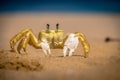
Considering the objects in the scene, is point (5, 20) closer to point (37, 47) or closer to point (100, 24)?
point (37, 47)

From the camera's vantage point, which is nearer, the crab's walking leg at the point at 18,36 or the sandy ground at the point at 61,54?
the sandy ground at the point at 61,54

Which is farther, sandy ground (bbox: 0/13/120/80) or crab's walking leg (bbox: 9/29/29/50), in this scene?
crab's walking leg (bbox: 9/29/29/50)

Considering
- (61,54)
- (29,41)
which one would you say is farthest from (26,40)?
(61,54)

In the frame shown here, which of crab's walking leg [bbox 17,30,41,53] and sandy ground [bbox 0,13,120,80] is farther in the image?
crab's walking leg [bbox 17,30,41,53]

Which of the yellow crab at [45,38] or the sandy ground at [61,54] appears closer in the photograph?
the sandy ground at [61,54]

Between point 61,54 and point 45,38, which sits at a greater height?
point 45,38

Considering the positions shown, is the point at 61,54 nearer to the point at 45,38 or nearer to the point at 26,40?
the point at 45,38
